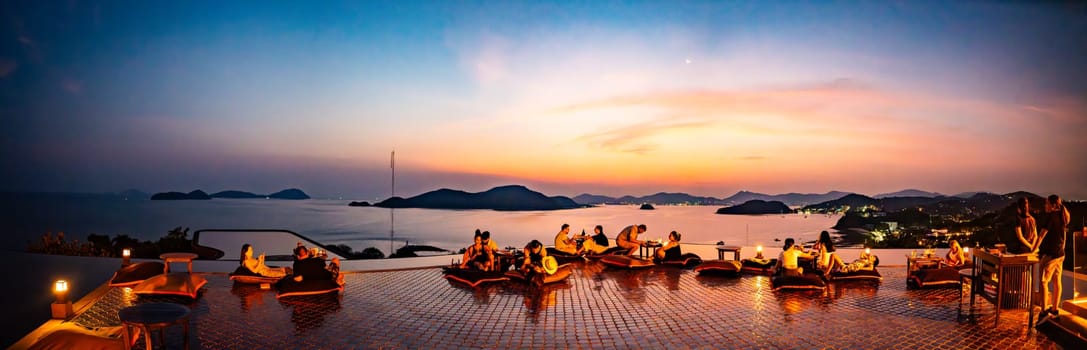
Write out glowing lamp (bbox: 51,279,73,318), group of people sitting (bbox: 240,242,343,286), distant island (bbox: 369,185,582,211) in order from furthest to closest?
distant island (bbox: 369,185,582,211)
group of people sitting (bbox: 240,242,343,286)
glowing lamp (bbox: 51,279,73,318)

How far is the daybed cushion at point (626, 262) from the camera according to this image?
12.4 m

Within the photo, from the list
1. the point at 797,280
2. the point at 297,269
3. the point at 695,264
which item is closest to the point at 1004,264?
the point at 797,280

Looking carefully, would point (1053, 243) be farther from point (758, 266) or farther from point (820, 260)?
point (758, 266)

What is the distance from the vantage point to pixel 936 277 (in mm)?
9625

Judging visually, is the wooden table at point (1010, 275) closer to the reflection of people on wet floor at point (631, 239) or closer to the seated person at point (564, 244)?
the reflection of people on wet floor at point (631, 239)

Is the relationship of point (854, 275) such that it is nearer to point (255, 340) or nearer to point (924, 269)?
point (924, 269)

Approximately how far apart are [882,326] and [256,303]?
8.28 metres

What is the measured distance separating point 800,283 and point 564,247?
18.3 ft

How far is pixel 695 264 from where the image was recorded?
1273 centimetres

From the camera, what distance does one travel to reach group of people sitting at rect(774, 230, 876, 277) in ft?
32.1

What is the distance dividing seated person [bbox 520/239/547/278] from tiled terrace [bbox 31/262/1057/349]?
433 mm

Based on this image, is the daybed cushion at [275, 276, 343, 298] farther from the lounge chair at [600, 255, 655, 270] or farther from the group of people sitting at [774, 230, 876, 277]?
the group of people sitting at [774, 230, 876, 277]

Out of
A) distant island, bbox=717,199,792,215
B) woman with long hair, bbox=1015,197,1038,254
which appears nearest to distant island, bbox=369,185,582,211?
distant island, bbox=717,199,792,215

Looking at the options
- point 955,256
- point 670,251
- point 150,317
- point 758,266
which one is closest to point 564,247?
point 670,251
